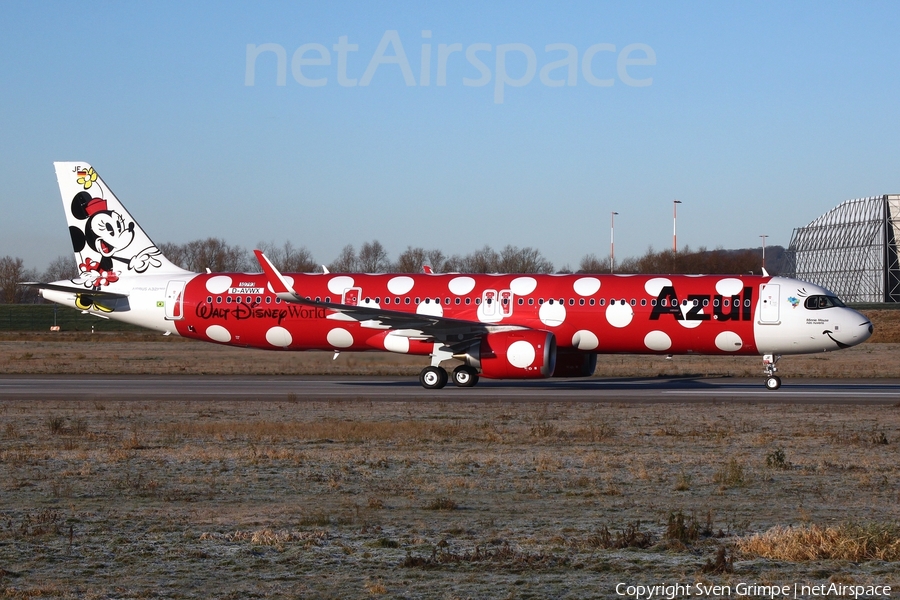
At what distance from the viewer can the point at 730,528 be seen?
33.3ft

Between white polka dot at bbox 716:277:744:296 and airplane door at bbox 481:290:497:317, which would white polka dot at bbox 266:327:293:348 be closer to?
airplane door at bbox 481:290:497:317

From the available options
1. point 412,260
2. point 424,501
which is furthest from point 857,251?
point 424,501

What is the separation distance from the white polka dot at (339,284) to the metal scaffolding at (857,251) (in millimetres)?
90098

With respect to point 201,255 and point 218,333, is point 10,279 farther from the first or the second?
point 218,333

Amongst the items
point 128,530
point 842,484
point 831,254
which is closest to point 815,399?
point 842,484

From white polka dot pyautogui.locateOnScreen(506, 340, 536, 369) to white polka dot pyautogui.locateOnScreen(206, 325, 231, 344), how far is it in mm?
9402

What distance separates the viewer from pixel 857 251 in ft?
391

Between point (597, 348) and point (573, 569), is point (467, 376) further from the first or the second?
point (573, 569)

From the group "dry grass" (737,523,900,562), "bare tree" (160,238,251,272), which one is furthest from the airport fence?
"dry grass" (737,523,900,562)

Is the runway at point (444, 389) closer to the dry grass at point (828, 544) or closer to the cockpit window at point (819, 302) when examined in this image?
the cockpit window at point (819, 302)

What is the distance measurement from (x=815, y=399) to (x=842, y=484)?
13774 millimetres

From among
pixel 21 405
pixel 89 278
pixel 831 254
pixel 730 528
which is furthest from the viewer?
pixel 831 254

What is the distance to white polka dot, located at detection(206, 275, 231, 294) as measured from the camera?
31.5 metres

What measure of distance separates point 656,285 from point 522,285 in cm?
396
